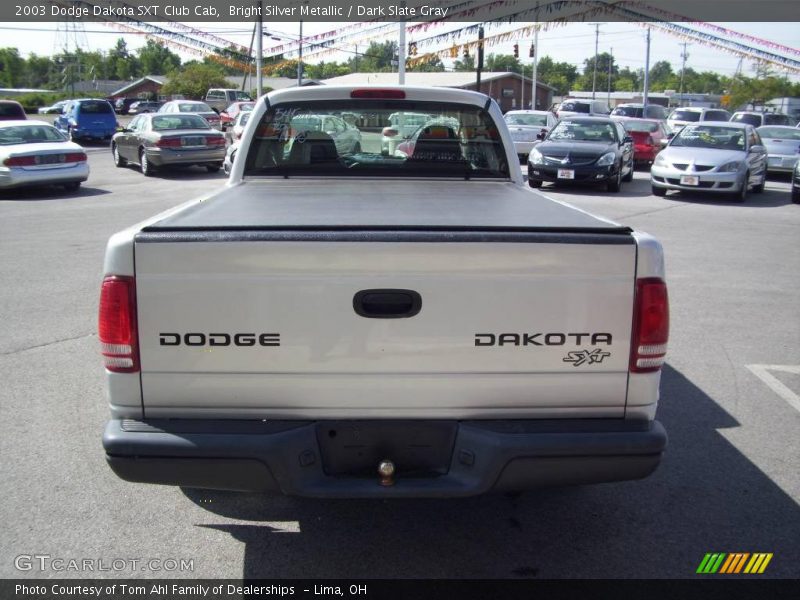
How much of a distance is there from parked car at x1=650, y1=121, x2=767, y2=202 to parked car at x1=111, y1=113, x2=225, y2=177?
36.3ft

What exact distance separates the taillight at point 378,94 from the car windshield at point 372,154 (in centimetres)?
3

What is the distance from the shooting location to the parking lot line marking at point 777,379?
212 inches

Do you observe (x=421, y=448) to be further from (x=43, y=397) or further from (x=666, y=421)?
(x=43, y=397)

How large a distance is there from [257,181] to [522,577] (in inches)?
115

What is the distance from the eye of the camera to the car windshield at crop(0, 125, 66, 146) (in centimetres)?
1641

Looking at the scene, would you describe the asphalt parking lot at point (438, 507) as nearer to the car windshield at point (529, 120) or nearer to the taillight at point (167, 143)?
the taillight at point (167, 143)

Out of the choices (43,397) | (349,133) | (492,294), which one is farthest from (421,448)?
(43,397)

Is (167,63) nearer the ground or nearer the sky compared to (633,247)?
nearer the sky

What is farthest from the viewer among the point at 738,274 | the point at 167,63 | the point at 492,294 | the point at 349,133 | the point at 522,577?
the point at 167,63

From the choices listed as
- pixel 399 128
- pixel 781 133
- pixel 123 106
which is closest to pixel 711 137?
pixel 781 133

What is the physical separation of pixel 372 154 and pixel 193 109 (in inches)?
1128

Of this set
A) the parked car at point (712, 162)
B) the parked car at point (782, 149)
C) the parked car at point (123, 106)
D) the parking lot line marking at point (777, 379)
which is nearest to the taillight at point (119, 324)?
the parking lot line marking at point (777, 379)

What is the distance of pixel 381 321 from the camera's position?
286cm

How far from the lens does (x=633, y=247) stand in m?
2.86
